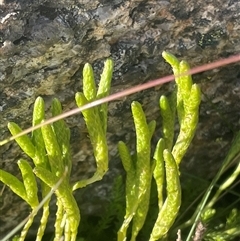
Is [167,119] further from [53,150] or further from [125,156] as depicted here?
[53,150]

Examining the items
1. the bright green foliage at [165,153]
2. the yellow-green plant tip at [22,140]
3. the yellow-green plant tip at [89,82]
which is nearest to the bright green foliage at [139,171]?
the bright green foliage at [165,153]

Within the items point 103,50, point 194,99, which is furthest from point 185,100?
point 103,50

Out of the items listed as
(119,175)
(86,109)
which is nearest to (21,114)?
(86,109)

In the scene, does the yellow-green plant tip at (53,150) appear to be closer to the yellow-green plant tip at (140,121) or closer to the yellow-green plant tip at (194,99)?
the yellow-green plant tip at (140,121)

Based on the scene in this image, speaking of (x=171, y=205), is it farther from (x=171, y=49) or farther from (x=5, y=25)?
(x=5, y=25)

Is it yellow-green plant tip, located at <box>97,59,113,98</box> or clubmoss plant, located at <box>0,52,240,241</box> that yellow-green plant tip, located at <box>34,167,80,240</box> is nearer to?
clubmoss plant, located at <box>0,52,240,241</box>
